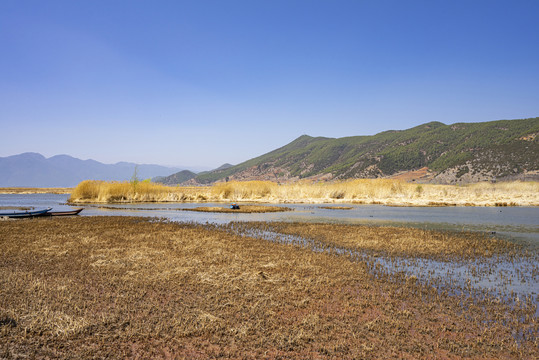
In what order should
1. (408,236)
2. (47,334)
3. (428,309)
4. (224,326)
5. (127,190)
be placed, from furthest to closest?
(127,190), (408,236), (428,309), (224,326), (47,334)

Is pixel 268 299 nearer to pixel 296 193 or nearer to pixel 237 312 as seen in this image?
pixel 237 312

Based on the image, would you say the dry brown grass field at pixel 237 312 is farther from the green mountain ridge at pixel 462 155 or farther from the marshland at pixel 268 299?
the green mountain ridge at pixel 462 155

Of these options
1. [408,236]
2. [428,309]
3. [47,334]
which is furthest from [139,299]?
[408,236]

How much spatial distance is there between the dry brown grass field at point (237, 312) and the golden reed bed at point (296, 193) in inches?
1517

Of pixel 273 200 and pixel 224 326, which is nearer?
pixel 224 326

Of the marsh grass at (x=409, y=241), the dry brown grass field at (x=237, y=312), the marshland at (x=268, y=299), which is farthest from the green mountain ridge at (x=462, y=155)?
the dry brown grass field at (x=237, y=312)

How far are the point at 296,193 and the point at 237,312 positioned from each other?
4731cm

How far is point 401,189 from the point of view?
54.2 m

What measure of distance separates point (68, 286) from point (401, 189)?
52603 mm

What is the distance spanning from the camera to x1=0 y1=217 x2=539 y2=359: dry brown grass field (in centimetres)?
593

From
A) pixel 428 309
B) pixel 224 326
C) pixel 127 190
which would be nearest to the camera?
pixel 224 326

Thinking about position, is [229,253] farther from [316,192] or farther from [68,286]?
[316,192]

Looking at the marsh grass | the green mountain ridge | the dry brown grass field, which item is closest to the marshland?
the dry brown grass field

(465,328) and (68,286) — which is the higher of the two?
(68,286)
